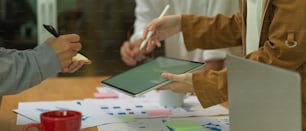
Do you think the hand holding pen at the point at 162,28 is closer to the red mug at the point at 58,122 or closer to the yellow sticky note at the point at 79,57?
the yellow sticky note at the point at 79,57

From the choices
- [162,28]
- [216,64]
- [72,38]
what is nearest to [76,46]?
[72,38]

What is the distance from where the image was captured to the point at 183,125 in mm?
751

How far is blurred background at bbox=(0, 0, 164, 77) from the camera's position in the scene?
37.3 inches

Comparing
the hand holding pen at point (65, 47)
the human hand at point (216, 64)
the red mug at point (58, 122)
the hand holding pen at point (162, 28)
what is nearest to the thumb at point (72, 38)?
the hand holding pen at point (65, 47)

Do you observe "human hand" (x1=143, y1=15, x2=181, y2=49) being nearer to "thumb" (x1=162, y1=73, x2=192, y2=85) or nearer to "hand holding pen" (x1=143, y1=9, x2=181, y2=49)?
"hand holding pen" (x1=143, y1=9, x2=181, y2=49)

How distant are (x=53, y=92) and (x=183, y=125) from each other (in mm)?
364

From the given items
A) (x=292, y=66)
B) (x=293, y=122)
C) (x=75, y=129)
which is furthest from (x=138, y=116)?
(x=293, y=122)

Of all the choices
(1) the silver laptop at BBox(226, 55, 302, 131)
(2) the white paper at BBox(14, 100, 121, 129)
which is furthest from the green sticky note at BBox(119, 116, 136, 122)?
(1) the silver laptop at BBox(226, 55, 302, 131)

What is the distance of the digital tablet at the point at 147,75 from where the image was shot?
79 cm

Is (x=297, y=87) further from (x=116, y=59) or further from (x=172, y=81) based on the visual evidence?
(x=116, y=59)

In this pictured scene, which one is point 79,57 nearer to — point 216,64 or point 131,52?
point 131,52

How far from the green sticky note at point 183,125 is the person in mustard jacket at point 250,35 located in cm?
6

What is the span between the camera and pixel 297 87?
423 mm

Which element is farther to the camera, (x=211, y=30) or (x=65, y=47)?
(x=211, y=30)
